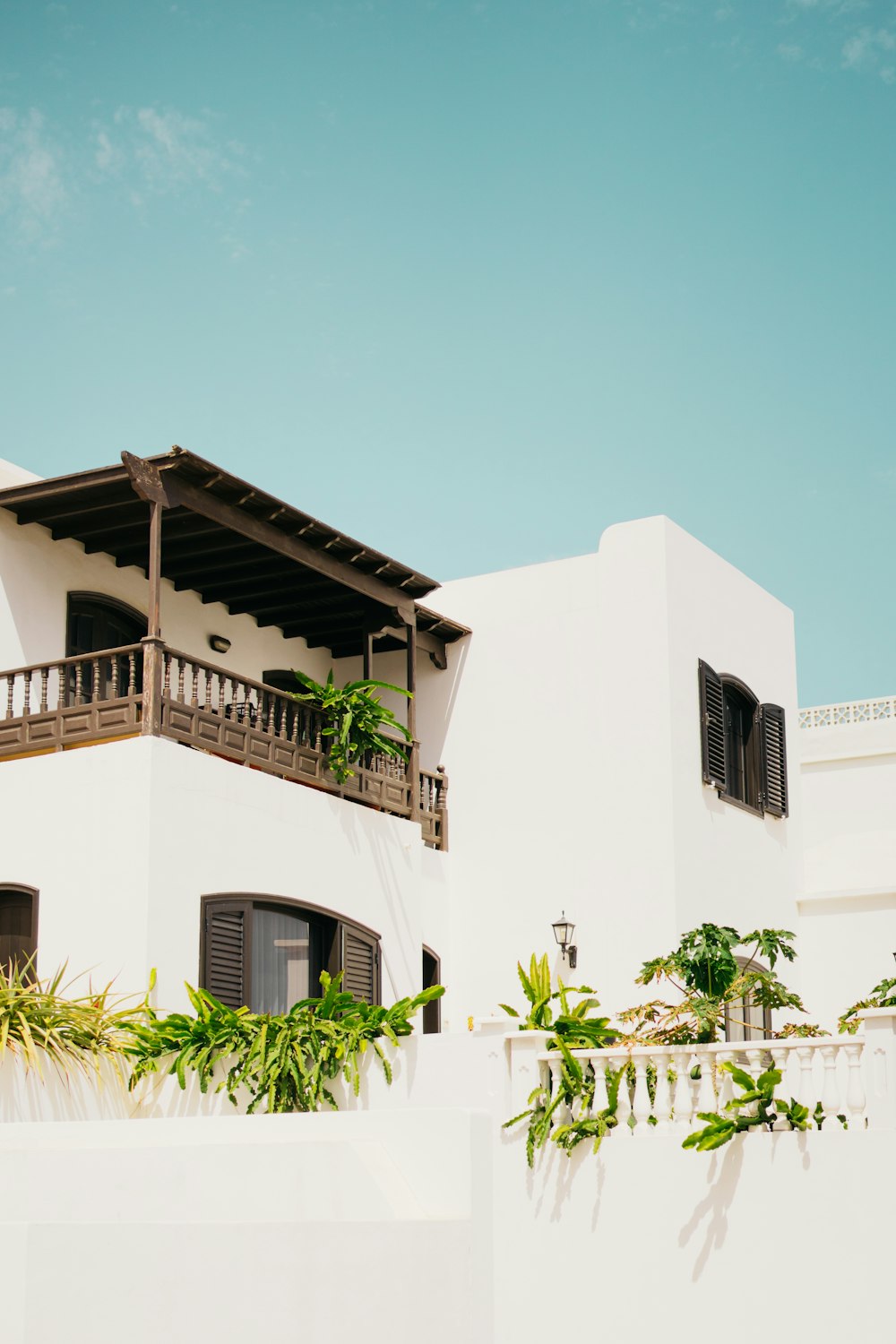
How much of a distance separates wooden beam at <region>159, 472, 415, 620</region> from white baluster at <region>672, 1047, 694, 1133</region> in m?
6.08

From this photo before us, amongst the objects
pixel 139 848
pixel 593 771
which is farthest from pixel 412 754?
pixel 139 848

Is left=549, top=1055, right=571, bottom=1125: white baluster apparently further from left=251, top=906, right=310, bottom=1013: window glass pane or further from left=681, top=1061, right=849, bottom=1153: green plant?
left=251, top=906, right=310, bottom=1013: window glass pane

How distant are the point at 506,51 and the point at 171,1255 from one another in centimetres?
1369

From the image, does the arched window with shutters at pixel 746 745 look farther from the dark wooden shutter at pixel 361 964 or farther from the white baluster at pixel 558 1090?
the white baluster at pixel 558 1090

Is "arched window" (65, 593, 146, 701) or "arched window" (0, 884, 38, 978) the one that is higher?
"arched window" (65, 593, 146, 701)

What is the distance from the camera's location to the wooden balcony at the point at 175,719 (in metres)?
12.7

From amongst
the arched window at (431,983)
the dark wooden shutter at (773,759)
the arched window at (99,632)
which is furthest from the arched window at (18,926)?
the dark wooden shutter at (773,759)

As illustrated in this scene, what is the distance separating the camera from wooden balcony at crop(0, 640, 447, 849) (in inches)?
501

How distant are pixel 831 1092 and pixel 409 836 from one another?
6.67 m

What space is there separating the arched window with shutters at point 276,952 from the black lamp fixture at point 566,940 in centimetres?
224

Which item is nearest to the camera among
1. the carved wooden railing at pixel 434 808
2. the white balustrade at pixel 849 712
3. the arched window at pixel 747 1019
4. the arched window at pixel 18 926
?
the arched window at pixel 18 926

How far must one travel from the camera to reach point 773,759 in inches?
735

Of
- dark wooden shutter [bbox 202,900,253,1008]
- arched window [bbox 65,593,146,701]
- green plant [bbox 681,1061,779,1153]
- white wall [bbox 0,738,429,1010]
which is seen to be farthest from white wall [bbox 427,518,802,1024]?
green plant [bbox 681,1061,779,1153]

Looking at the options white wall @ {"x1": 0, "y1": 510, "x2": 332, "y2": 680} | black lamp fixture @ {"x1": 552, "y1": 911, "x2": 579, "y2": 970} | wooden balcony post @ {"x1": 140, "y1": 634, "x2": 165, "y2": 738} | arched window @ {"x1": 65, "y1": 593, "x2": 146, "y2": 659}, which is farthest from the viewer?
black lamp fixture @ {"x1": 552, "y1": 911, "x2": 579, "y2": 970}
